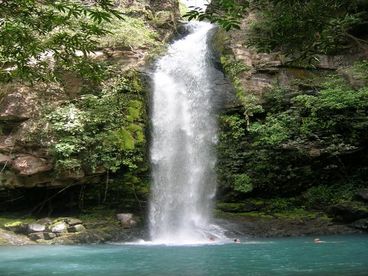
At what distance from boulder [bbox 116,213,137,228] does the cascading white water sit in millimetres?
629

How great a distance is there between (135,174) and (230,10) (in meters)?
11.7

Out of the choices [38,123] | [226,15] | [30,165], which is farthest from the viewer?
[38,123]

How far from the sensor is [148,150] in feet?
51.8

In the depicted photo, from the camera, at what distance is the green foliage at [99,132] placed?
1420 cm

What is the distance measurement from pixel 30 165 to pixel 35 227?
1.88 meters

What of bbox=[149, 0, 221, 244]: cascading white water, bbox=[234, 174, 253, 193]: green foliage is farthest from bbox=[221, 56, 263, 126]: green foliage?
bbox=[234, 174, 253, 193]: green foliage

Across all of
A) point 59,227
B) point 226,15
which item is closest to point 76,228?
point 59,227

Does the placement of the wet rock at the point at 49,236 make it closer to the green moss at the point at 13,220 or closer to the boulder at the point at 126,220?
the green moss at the point at 13,220

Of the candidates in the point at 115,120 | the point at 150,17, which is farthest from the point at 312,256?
the point at 150,17

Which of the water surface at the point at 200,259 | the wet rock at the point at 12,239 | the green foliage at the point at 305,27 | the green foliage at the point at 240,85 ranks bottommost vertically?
the water surface at the point at 200,259

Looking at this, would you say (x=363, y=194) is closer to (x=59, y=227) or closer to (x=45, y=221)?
(x=59, y=227)

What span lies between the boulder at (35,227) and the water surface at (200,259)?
132 centimetres

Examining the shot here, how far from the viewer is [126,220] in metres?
14.8

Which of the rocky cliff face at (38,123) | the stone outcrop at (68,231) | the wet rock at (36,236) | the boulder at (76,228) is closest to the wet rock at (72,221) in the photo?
the stone outcrop at (68,231)
